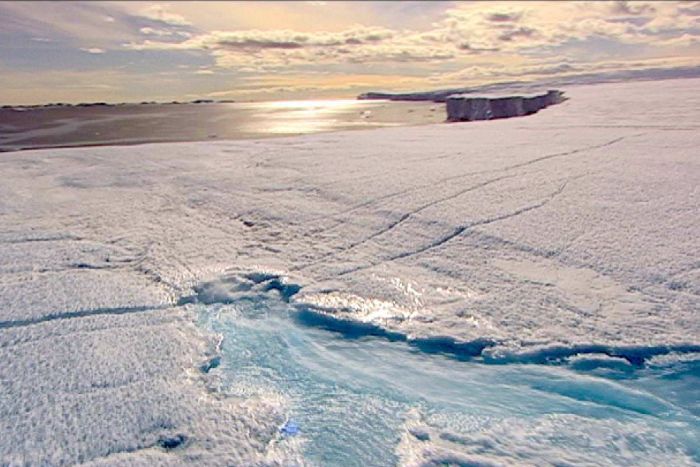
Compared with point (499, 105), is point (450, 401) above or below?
below

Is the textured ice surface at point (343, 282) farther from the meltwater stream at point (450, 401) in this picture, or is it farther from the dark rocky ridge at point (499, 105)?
the dark rocky ridge at point (499, 105)

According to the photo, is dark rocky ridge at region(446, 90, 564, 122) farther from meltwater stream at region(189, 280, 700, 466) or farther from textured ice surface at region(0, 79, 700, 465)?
meltwater stream at region(189, 280, 700, 466)

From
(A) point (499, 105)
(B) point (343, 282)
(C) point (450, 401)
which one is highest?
(A) point (499, 105)

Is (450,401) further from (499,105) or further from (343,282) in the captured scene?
(499,105)

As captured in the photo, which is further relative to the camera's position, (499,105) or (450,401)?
(499,105)

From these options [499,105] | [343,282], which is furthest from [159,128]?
[343,282]

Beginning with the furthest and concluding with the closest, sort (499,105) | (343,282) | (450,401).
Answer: (499,105)
(343,282)
(450,401)
